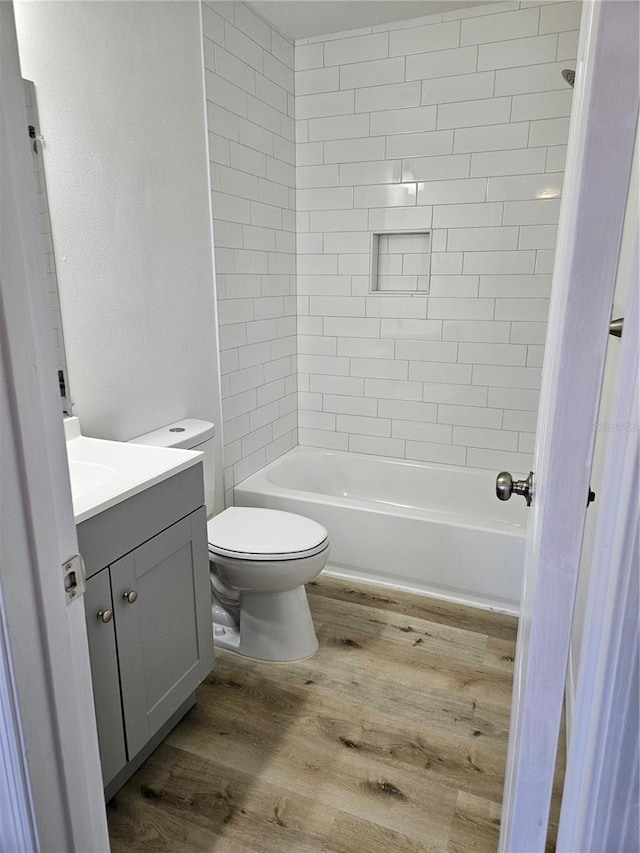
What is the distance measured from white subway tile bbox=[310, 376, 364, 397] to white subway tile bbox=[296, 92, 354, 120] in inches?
55.1

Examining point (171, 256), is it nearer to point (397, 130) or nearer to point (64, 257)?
point (64, 257)

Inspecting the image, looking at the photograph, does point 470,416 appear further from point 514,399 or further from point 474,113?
point 474,113

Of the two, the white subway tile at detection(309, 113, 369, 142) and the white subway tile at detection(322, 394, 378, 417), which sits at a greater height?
the white subway tile at detection(309, 113, 369, 142)

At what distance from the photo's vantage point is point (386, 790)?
5.22 feet

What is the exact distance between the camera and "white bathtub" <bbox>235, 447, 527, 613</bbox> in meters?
2.44

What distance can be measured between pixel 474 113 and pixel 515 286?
84 centimetres

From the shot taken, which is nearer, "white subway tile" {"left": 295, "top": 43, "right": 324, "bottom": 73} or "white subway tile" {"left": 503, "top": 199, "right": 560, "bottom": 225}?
"white subway tile" {"left": 503, "top": 199, "right": 560, "bottom": 225}

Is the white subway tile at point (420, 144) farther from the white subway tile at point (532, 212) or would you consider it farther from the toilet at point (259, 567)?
the toilet at point (259, 567)

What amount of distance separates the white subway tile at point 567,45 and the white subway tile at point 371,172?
821mm

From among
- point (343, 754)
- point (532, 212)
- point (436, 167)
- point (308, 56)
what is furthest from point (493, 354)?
point (343, 754)

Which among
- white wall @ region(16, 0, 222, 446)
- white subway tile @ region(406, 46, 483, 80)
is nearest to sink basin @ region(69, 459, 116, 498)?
white wall @ region(16, 0, 222, 446)

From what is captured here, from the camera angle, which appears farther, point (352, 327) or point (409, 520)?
point (352, 327)

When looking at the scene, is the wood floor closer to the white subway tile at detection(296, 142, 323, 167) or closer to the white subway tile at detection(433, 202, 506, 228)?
the white subway tile at detection(433, 202, 506, 228)

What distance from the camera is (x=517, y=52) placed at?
2557mm
